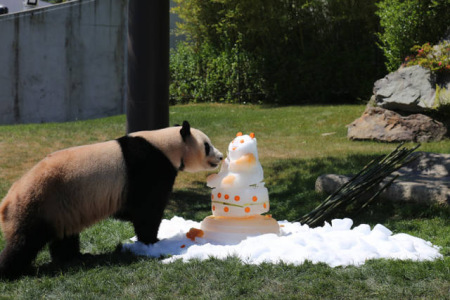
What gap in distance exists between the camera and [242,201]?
4.98 metres

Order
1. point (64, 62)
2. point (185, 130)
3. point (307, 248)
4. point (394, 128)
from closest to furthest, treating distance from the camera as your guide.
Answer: point (307, 248) < point (185, 130) < point (394, 128) < point (64, 62)

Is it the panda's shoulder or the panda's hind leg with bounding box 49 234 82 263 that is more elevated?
the panda's shoulder

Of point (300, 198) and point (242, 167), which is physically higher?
point (242, 167)

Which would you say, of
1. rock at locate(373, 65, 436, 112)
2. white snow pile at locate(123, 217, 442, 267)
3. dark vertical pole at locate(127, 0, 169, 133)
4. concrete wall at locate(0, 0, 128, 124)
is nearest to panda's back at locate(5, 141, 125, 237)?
white snow pile at locate(123, 217, 442, 267)

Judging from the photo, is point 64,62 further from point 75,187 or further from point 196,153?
point 75,187

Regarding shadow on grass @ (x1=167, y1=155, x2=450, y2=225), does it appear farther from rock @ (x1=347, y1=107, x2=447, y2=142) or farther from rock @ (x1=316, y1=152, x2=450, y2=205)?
rock @ (x1=347, y1=107, x2=447, y2=142)

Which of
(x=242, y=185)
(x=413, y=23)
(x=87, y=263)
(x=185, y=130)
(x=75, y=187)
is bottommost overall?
(x=87, y=263)

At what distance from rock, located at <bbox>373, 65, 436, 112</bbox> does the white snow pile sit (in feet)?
23.4

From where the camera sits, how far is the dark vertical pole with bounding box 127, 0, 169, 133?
7426 mm

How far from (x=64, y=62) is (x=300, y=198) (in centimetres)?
1110

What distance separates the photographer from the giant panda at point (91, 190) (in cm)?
420

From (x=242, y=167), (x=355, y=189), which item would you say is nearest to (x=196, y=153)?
(x=242, y=167)

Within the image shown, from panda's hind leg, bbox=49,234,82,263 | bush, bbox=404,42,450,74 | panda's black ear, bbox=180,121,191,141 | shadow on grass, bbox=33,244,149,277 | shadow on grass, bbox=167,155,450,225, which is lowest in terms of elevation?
shadow on grass, bbox=167,155,450,225

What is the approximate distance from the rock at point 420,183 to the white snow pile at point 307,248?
1.41 meters
